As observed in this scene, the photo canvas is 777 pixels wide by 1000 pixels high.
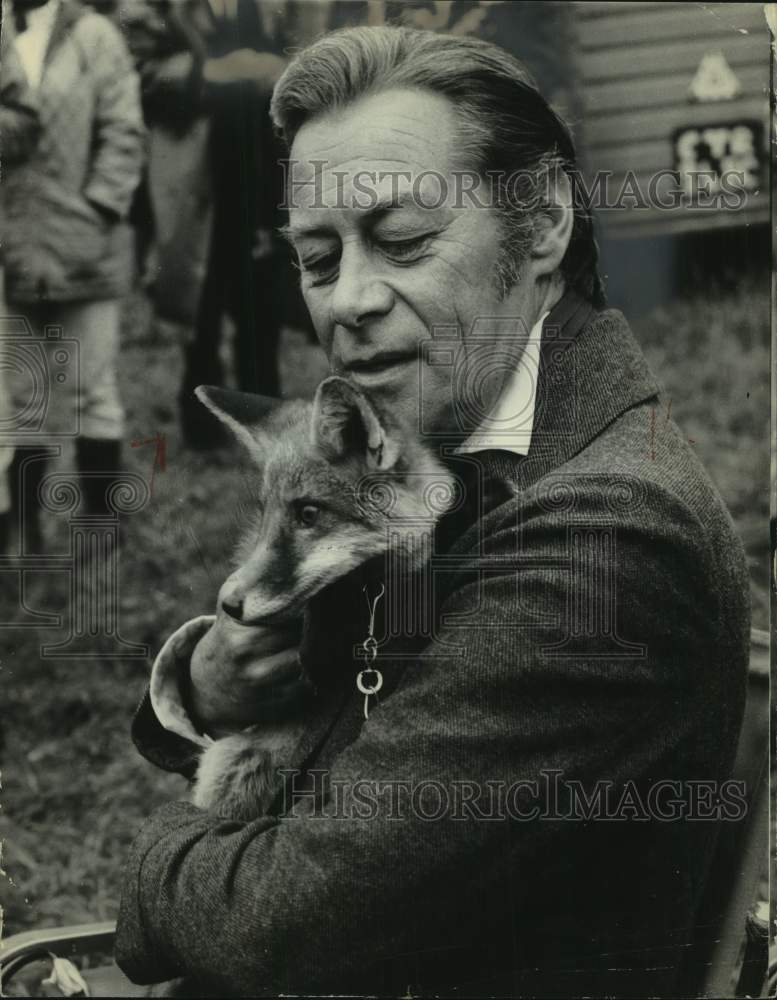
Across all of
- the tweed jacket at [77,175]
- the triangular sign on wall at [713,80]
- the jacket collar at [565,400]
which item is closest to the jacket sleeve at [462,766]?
the jacket collar at [565,400]

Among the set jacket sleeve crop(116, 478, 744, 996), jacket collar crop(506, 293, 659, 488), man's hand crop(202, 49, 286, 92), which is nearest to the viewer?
jacket sleeve crop(116, 478, 744, 996)

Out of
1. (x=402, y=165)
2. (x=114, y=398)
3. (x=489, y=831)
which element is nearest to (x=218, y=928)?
(x=489, y=831)

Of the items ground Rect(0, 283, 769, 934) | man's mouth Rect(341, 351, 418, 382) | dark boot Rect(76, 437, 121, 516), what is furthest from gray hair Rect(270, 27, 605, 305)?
dark boot Rect(76, 437, 121, 516)

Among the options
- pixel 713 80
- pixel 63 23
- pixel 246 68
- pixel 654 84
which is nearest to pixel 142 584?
pixel 246 68

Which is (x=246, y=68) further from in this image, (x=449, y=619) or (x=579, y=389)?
(x=449, y=619)

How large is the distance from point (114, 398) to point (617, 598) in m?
1.37

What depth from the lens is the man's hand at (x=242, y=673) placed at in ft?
9.12

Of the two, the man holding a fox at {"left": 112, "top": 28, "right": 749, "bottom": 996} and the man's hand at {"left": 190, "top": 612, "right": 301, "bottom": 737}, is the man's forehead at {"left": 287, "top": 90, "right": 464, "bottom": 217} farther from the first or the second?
the man's hand at {"left": 190, "top": 612, "right": 301, "bottom": 737}

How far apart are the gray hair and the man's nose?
30 cm

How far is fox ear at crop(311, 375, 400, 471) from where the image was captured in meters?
2.76

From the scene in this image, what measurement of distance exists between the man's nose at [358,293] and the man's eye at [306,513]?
0.45m

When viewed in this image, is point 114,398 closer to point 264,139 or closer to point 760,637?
point 264,139

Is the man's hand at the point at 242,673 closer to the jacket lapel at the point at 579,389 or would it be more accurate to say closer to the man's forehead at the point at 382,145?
the jacket lapel at the point at 579,389

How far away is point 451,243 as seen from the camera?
2.73 meters
